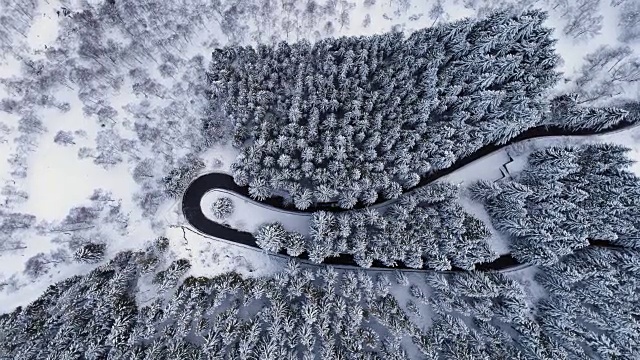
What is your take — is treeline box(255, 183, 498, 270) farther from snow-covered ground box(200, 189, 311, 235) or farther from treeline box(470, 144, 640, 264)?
treeline box(470, 144, 640, 264)

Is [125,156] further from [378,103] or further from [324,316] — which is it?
[378,103]

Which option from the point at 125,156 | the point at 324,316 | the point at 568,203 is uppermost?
the point at 568,203

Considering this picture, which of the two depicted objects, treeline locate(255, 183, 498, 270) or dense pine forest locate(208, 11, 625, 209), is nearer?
treeline locate(255, 183, 498, 270)

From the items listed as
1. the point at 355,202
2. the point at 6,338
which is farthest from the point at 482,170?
the point at 6,338

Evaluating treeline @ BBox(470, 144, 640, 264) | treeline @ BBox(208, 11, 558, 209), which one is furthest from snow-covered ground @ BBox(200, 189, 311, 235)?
treeline @ BBox(470, 144, 640, 264)

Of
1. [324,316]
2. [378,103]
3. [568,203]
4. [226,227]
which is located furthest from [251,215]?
[568,203]

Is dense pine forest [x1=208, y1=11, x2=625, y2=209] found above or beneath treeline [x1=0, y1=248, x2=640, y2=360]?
above

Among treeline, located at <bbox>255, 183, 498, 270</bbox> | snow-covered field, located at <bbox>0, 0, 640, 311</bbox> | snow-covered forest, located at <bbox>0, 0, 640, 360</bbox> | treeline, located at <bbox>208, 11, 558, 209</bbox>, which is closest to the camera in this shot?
snow-covered forest, located at <bbox>0, 0, 640, 360</bbox>

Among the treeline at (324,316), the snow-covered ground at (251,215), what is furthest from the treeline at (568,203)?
the snow-covered ground at (251,215)
